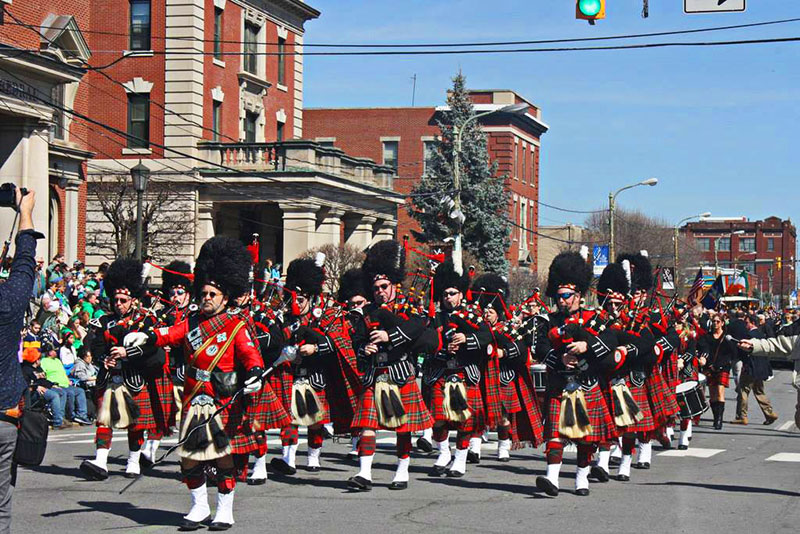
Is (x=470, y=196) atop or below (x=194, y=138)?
below

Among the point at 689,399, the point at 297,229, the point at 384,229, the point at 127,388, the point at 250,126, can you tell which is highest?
the point at 250,126

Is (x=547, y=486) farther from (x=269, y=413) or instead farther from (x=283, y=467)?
(x=283, y=467)

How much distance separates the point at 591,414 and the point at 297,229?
2813 cm

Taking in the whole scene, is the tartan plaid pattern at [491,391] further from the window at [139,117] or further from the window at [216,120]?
the window at [216,120]

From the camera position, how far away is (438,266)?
1368cm

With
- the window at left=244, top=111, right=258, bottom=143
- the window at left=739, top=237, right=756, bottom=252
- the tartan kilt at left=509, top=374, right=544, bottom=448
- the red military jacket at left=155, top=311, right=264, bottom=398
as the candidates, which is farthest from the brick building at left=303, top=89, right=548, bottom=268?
the window at left=739, top=237, right=756, bottom=252

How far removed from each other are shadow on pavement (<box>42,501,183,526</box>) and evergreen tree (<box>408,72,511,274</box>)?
132 ft

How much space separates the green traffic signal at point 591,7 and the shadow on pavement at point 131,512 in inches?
321

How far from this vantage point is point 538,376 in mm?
15188

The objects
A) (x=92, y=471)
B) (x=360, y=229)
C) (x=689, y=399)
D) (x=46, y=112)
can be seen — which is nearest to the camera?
(x=92, y=471)

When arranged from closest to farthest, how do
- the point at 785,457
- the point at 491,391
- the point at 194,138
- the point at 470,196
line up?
the point at 491,391, the point at 785,457, the point at 194,138, the point at 470,196

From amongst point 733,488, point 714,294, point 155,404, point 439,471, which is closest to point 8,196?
point 155,404

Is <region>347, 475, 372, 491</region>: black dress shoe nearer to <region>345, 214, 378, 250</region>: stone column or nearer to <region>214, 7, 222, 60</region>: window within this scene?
<region>214, 7, 222, 60</region>: window

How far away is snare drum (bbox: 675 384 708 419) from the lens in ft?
47.8
